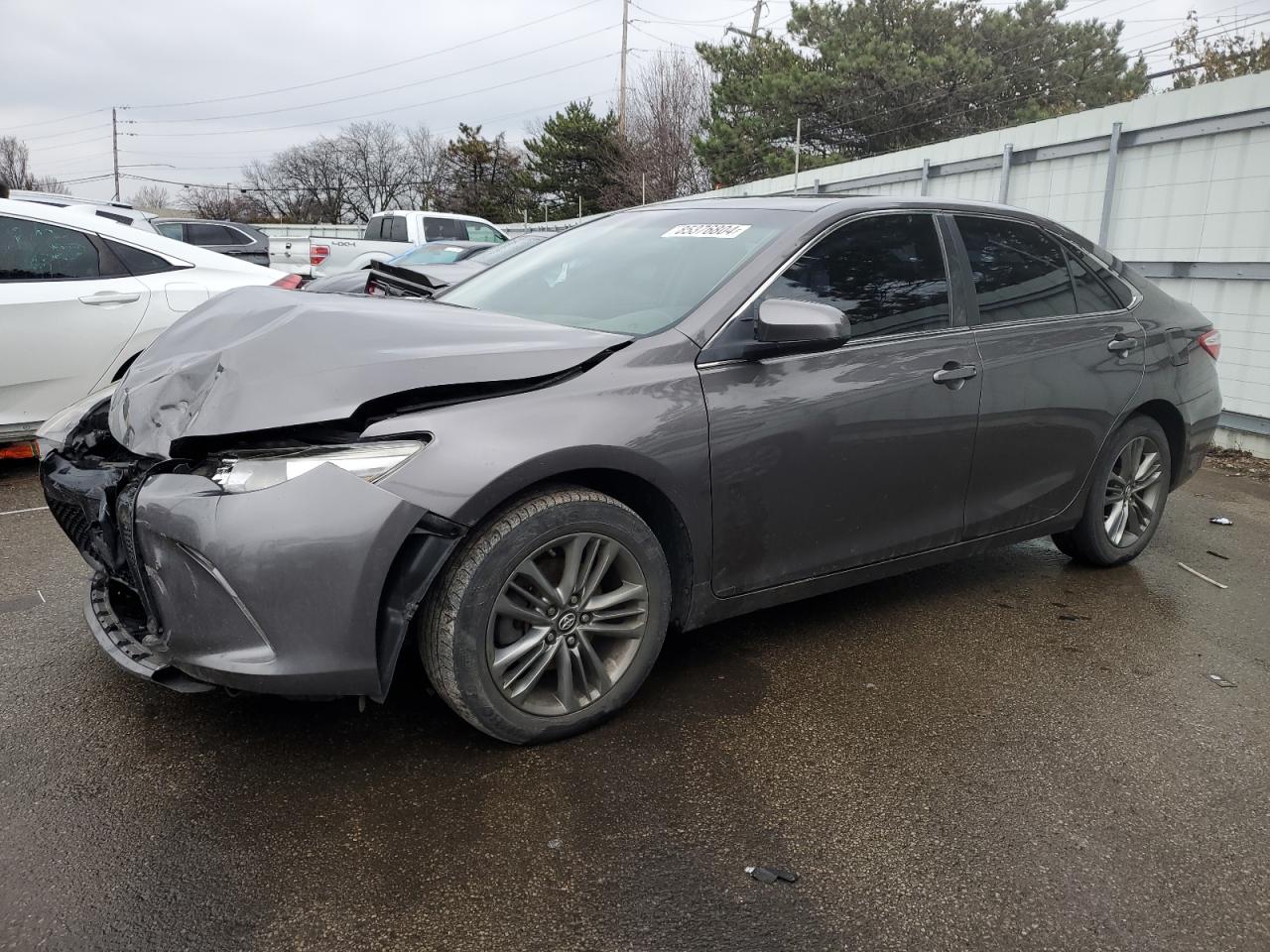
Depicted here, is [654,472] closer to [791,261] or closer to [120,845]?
[791,261]

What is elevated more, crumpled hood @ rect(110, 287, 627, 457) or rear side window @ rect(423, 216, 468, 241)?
rear side window @ rect(423, 216, 468, 241)

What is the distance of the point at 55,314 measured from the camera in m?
5.32

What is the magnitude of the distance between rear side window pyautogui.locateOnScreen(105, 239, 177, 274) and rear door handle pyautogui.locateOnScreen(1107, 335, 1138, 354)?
17.3 ft

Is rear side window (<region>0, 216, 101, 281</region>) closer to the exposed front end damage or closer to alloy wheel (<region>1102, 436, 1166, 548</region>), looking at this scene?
the exposed front end damage

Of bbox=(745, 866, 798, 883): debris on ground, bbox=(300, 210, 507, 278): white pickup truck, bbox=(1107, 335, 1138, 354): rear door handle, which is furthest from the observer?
bbox=(300, 210, 507, 278): white pickup truck

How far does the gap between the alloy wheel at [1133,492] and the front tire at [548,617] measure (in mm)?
2547

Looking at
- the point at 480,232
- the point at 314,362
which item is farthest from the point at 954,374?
the point at 480,232

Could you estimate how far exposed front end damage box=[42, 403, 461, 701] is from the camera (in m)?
2.25

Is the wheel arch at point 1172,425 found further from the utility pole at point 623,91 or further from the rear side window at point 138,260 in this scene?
the utility pole at point 623,91

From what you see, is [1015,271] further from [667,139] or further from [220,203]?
[220,203]

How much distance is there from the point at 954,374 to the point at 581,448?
160 centimetres

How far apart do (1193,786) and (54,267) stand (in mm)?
6059

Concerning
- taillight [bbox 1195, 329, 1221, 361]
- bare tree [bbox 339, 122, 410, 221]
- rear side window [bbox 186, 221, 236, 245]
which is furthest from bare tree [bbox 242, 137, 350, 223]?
taillight [bbox 1195, 329, 1221, 361]

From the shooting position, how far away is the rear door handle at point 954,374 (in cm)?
340
